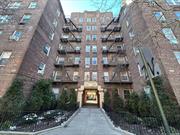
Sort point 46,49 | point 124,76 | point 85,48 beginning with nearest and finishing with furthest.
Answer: point 46,49 < point 124,76 < point 85,48

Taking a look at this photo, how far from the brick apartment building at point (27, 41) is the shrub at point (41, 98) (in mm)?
706

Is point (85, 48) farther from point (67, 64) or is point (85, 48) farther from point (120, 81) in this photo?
point (120, 81)

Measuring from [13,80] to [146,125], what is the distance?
1085cm

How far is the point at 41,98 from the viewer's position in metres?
10.7

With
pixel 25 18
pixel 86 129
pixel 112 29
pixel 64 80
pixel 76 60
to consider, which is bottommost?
pixel 86 129

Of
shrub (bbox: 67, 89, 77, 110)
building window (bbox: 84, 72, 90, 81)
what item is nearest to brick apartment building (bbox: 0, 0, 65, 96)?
shrub (bbox: 67, 89, 77, 110)

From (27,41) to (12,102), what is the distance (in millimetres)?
6495

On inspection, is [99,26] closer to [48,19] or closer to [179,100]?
[48,19]

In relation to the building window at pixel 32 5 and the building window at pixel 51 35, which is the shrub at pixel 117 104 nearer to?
the building window at pixel 51 35

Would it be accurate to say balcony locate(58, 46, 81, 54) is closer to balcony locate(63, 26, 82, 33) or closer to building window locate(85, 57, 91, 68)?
building window locate(85, 57, 91, 68)

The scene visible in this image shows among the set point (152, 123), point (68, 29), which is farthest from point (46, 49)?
point (152, 123)

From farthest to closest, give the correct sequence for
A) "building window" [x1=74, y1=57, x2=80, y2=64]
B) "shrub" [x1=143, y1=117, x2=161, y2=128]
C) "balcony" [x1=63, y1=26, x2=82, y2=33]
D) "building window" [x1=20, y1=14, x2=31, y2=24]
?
"balcony" [x1=63, y1=26, x2=82, y2=33] < "building window" [x1=74, y1=57, x2=80, y2=64] < "building window" [x1=20, y1=14, x2=31, y2=24] < "shrub" [x1=143, y1=117, x2=161, y2=128]

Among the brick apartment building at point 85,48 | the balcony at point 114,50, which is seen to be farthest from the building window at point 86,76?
the balcony at point 114,50

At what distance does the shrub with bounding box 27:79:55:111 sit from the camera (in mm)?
9891
